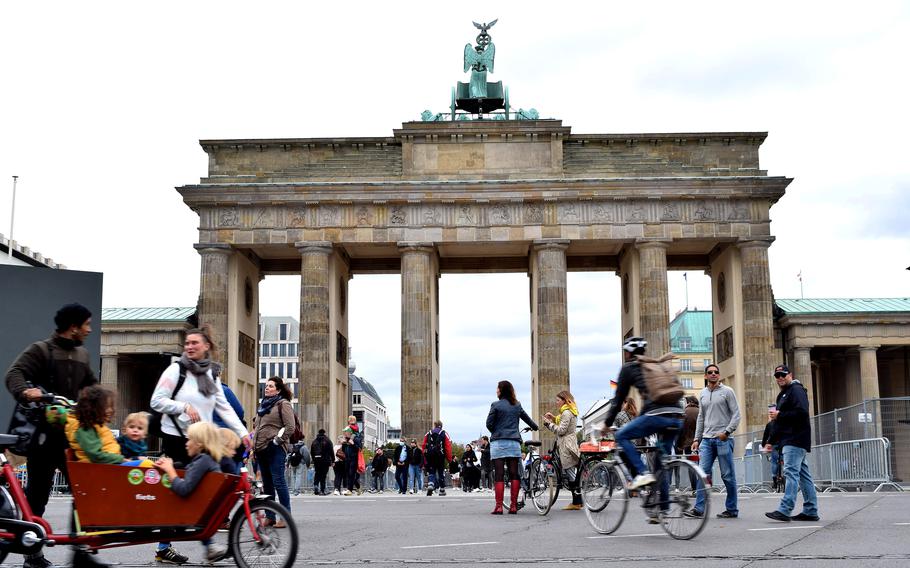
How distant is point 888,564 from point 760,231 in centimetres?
4095

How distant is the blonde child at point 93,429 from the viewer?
822cm

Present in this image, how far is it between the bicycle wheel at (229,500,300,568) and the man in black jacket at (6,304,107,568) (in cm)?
179

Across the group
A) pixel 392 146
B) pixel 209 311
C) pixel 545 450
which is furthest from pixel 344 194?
pixel 545 450

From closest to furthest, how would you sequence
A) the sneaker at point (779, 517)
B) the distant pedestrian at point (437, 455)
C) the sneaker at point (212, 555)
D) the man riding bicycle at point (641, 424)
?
the sneaker at point (212, 555) → the man riding bicycle at point (641, 424) → the sneaker at point (779, 517) → the distant pedestrian at point (437, 455)

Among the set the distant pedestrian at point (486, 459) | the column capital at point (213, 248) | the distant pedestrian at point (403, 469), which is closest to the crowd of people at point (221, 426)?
the distant pedestrian at point (486, 459)

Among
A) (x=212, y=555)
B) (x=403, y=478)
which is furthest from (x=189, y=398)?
(x=403, y=478)

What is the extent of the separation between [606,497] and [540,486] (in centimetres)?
488

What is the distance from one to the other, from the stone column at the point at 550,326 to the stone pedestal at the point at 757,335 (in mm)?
7730

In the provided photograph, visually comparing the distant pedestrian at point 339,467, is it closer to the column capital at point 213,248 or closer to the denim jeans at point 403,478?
the denim jeans at point 403,478

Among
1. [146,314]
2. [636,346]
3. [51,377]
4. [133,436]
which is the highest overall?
[146,314]

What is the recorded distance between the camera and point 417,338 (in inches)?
1901

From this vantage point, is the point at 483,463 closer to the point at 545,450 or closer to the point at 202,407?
the point at 545,450

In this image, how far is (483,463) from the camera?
3506 centimetres

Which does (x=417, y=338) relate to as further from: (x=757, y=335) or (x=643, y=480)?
(x=643, y=480)
